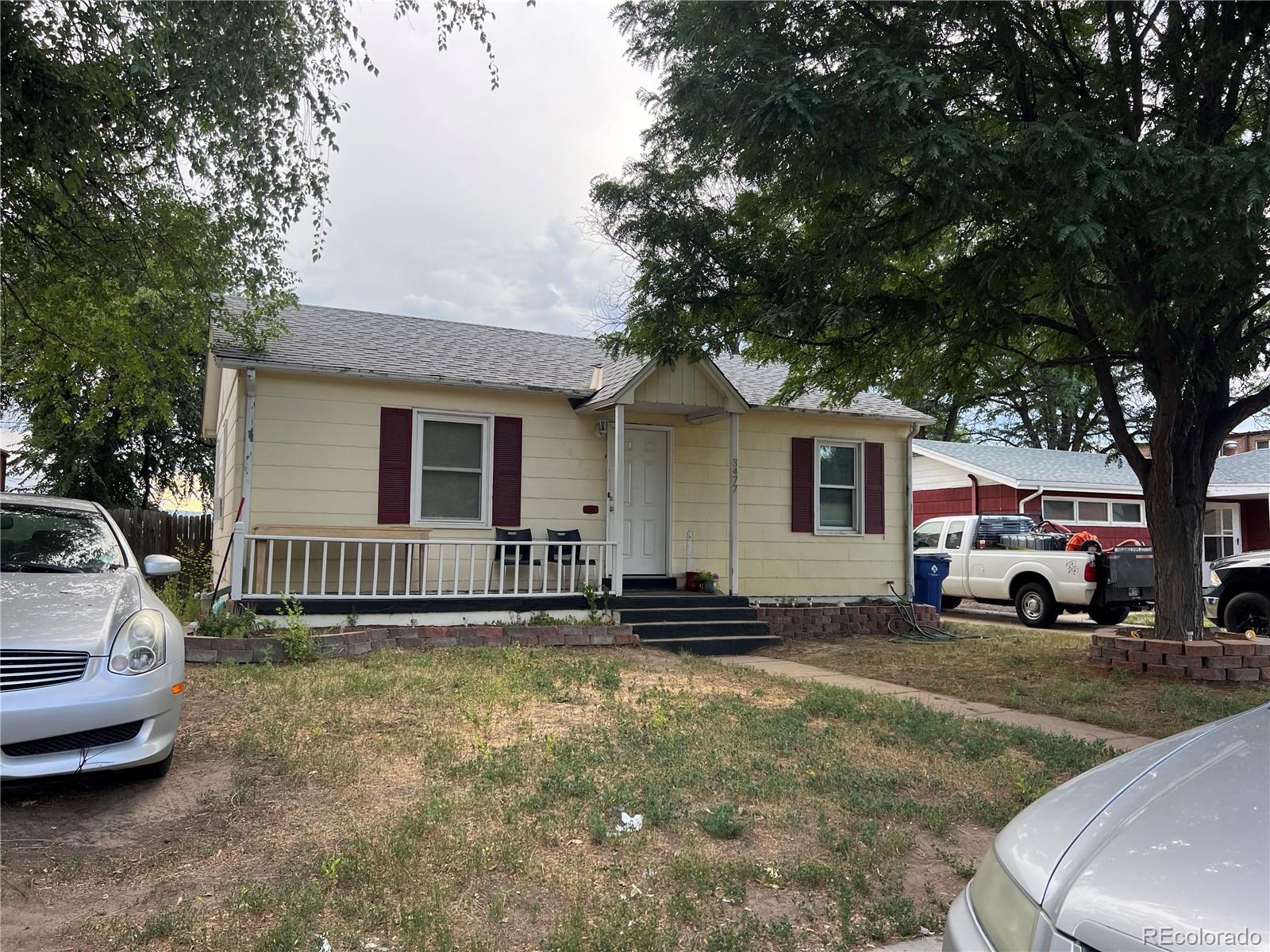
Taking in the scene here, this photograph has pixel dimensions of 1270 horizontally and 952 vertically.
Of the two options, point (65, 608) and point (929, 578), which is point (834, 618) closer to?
point (929, 578)

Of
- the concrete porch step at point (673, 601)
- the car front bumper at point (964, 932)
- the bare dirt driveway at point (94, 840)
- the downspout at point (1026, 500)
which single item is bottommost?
the bare dirt driveway at point (94, 840)

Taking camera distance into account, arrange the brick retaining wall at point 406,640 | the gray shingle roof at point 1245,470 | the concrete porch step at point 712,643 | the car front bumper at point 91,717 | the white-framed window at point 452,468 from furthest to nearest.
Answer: the gray shingle roof at point 1245,470 → the white-framed window at point 452,468 → the concrete porch step at point 712,643 → the brick retaining wall at point 406,640 → the car front bumper at point 91,717

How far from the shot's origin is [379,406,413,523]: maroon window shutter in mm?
10609

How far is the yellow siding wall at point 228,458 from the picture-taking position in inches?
406

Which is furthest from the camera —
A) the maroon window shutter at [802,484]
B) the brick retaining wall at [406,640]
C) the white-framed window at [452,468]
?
the maroon window shutter at [802,484]

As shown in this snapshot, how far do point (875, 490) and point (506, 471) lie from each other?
5.77m

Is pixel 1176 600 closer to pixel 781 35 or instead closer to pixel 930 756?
pixel 930 756

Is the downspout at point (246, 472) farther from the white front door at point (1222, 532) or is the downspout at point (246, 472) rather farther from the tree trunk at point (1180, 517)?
the white front door at point (1222, 532)

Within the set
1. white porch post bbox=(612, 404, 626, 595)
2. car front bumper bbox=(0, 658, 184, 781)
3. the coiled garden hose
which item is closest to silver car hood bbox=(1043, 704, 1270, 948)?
car front bumper bbox=(0, 658, 184, 781)

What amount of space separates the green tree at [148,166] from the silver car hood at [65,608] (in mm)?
3121

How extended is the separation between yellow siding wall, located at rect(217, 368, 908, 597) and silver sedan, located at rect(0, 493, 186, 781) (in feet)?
17.3

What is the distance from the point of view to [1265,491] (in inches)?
813

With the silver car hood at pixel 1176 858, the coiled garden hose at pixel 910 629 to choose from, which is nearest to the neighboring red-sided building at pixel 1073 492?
the coiled garden hose at pixel 910 629

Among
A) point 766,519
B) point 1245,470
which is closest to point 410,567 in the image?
point 766,519
